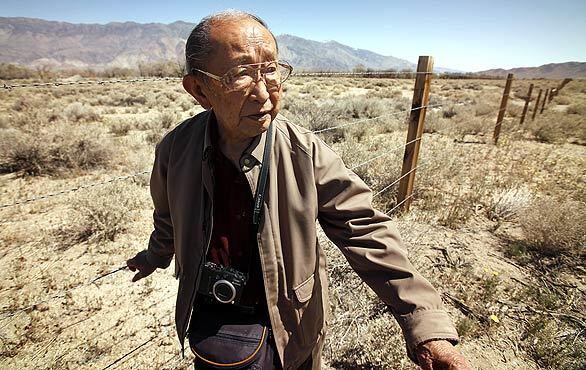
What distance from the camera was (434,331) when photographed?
993 mm

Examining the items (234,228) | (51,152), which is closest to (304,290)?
(234,228)

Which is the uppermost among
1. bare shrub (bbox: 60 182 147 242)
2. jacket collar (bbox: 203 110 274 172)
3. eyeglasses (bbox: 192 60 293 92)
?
eyeglasses (bbox: 192 60 293 92)

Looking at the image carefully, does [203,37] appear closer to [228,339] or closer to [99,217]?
[228,339]

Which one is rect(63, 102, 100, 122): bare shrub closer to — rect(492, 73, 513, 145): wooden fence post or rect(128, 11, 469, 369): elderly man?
rect(128, 11, 469, 369): elderly man

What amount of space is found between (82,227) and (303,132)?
411 cm

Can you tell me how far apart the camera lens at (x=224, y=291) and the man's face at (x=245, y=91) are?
55 cm

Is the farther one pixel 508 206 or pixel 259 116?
pixel 508 206

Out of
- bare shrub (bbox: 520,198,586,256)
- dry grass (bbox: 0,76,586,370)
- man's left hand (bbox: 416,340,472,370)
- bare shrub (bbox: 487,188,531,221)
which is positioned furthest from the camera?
bare shrub (bbox: 487,188,531,221)

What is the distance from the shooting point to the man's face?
3.53ft

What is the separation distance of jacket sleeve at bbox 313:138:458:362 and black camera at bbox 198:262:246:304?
0.41 m

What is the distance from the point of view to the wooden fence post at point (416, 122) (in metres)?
3.11

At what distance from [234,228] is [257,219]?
0.15m

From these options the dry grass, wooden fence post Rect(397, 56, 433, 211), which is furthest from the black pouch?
wooden fence post Rect(397, 56, 433, 211)

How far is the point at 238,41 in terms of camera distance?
1.08m
